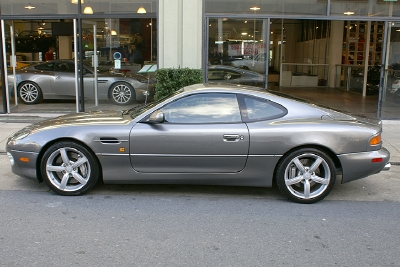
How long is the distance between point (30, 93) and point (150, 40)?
393cm

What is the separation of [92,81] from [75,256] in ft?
28.5

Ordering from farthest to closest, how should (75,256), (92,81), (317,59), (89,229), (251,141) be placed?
(317,59), (92,81), (251,141), (89,229), (75,256)

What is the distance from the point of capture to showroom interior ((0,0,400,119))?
11.0 metres

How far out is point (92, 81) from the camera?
39.6 feet

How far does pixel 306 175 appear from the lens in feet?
17.7

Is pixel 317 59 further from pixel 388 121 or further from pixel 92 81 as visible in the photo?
pixel 92 81

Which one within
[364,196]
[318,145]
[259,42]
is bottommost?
[364,196]

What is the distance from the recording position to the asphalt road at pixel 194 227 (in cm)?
398

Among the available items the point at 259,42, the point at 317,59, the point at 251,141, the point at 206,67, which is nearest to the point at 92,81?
the point at 206,67

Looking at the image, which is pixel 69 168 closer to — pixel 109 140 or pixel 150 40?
pixel 109 140

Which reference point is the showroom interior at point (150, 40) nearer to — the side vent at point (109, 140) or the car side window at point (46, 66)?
the car side window at point (46, 66)

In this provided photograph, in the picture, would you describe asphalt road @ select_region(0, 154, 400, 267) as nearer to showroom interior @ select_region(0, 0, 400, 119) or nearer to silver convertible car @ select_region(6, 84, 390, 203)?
silver convertible car @ select_region(6, 84, 390, 203)

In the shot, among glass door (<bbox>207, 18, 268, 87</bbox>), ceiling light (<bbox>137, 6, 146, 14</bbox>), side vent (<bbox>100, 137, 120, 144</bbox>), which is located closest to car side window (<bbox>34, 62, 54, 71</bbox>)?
ceiling light (<bbox>137, 6, 146, 14</bbox>)

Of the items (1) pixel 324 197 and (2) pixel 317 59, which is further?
(2) pixel 317 59
